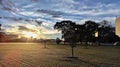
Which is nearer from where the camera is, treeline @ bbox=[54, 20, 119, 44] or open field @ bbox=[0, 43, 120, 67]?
open field @ bbox=[0, 43, 120, 67]

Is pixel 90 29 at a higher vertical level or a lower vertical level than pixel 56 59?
higher

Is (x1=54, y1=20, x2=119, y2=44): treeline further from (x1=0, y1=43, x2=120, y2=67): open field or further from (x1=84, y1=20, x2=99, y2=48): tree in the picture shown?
(x1=0, y1=43, x2=120, y2=67): open field

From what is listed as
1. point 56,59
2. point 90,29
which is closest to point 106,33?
point 90,29

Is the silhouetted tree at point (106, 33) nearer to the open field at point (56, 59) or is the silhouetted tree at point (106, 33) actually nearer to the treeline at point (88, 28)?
the treeline at point (88, 28)

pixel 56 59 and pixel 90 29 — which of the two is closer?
pixel 56 59

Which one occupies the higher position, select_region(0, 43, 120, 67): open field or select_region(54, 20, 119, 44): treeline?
select_region(54, 20, 119, 44): treeline

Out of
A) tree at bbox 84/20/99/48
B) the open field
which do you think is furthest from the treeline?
the open field

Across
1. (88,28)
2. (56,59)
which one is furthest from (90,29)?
(56,59)

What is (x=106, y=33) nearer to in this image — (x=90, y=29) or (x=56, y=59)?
(x=90, y=29)

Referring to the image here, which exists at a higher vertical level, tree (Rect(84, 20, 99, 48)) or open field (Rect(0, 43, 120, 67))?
tree (Rect(84, 20, 99, 48))

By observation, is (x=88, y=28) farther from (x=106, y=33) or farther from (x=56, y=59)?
(x=56, y=59)

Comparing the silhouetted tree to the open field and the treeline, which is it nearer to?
the treeline

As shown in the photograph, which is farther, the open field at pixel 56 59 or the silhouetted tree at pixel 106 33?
the silhouetted tree at pixel 106 33

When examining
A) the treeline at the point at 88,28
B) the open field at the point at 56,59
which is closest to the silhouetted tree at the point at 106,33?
the treeline at the point at 88,28
